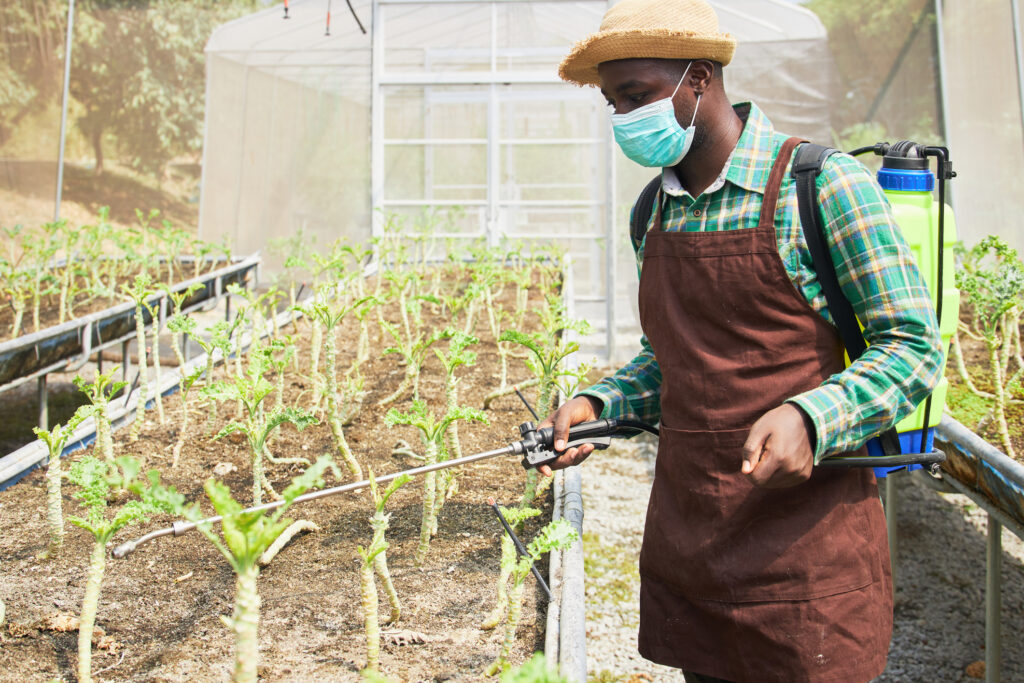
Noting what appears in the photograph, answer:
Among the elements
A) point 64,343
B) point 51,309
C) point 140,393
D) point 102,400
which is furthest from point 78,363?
point 102,400

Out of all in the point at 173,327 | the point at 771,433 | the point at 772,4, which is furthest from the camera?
the point at 772,4

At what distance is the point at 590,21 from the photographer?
309 inches

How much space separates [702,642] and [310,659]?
0.75m

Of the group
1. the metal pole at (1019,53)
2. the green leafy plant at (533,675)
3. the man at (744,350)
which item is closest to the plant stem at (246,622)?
the green leafy plant at (533,675)

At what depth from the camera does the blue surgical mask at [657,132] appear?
1464 millimetres

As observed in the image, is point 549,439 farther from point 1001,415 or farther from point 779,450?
point 1001,415

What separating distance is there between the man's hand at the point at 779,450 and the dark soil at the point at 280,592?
0.71 meters

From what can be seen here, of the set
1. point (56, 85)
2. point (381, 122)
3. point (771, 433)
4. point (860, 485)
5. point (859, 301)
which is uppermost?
point (56, 85)

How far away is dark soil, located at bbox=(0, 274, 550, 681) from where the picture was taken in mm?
1674

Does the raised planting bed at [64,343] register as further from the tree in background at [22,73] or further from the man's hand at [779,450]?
the tree in background at [22,73]

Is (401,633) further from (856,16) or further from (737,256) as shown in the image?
(856,16)

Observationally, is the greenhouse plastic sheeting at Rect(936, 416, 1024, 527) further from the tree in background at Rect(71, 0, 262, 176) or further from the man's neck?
the tree in background at Rect(71, 0, 262, 176)

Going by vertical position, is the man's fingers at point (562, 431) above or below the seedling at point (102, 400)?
above

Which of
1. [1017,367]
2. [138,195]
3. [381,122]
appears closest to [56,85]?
[381,122]
